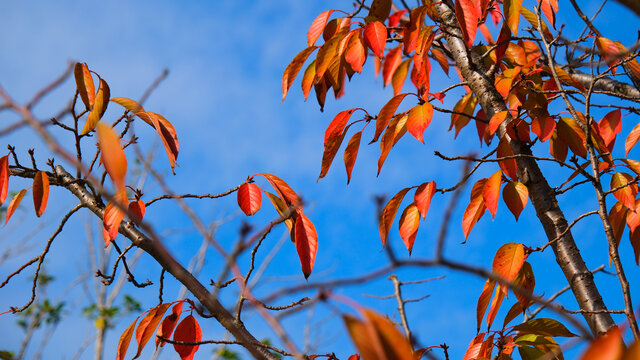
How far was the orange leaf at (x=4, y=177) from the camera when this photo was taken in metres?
0.98

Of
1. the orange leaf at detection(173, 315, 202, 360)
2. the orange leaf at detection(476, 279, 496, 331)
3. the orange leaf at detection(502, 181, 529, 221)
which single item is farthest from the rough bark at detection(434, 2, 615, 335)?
the orange leaf at detection(173, 315, 202, 360)

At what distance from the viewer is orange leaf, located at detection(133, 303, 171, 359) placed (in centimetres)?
96

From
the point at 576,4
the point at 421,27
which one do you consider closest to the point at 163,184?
the point at 421,27

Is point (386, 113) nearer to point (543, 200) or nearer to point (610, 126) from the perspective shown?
point (543, 200)

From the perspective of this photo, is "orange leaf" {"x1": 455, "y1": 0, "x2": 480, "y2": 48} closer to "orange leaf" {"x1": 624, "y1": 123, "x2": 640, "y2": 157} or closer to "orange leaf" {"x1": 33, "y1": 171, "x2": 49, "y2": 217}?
"orange leaf" {"x1": 624, "y1": 123, "x2": 640, "y2": 157}

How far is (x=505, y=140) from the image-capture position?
1.18 meters

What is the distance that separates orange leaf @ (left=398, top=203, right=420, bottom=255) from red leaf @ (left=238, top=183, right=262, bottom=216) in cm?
30

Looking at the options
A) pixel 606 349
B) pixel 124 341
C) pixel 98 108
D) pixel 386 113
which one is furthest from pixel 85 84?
pixel 606 349

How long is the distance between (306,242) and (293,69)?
531 millimetres

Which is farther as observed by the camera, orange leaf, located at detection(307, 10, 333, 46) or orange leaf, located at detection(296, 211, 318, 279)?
orange leaf, located at detection(307, 10, 333, 46)

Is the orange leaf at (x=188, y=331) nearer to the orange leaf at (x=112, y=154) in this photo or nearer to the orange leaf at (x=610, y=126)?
the orange leaf at (x=112, y=154)

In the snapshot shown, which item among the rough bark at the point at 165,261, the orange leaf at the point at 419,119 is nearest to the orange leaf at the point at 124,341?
the rough bark at the point at 165,261

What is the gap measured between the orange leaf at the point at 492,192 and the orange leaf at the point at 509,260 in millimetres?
Result: 72

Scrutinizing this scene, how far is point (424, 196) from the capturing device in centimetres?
108
